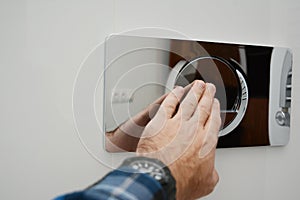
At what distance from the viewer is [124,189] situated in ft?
1.40

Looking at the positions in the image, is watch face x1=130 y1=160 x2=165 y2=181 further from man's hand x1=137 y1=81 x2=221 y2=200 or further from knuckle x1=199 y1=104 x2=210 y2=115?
knuckle x1=199 y1=104 x2=210 y2=115

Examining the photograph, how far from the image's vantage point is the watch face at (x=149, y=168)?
49cm

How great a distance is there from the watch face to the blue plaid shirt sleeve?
1 centimetres

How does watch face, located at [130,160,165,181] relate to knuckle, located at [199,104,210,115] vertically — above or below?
below

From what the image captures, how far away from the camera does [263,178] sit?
0.82m

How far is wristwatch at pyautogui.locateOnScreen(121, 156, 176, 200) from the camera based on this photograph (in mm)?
484

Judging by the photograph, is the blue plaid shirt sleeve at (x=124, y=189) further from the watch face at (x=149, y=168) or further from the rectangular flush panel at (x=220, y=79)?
the rectangular flush panel at (x=220, y=79)

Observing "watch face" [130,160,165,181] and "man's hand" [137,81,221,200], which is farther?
"man's hand" [137,81,221,200]

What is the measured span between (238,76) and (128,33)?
0.27 metres

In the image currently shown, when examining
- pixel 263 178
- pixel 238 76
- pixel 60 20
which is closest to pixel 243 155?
pixel 263 178

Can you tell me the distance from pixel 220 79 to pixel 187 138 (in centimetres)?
19

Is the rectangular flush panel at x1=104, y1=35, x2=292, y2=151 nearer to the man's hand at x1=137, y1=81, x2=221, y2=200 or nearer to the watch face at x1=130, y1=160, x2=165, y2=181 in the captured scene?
the man's hand at x1=137, y1=81, x2=221, y2=200

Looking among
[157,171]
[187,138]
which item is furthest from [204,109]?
[157,171]

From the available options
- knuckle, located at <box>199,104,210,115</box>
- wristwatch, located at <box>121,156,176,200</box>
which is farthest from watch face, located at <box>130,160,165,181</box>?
knuckle, located at <box>199,104,210,115</box>
